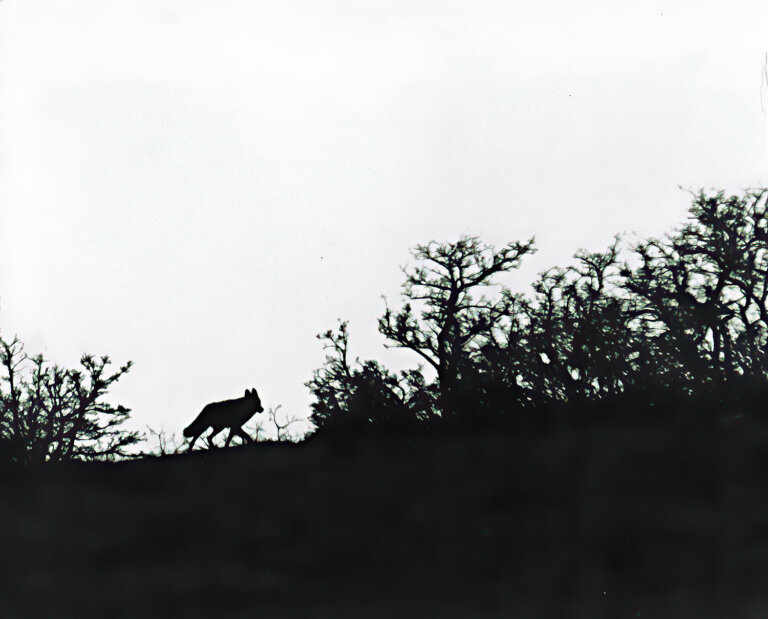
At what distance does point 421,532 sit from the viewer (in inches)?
507

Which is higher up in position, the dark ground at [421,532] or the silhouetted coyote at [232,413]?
the silhouetted coyote at [232,413]

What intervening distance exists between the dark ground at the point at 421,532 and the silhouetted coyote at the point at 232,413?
5.09 feet

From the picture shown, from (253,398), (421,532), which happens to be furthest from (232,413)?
(421,532)

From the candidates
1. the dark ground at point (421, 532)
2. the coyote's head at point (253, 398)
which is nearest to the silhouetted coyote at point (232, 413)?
the coyote's head at point (253, 398)

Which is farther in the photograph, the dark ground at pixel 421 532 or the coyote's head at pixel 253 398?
the coyote's head at pixel 253 398

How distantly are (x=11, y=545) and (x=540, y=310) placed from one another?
14.8m

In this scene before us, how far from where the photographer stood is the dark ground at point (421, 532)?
427 inches

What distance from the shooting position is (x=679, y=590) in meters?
10.3

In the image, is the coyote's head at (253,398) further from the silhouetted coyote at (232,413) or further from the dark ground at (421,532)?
the dark ground at (421,532)

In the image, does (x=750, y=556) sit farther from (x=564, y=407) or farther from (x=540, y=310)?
(x=540, y=310)

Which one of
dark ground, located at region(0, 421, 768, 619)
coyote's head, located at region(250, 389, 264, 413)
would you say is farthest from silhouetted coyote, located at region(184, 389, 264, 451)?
dark ground, located at region(0, 421, 768, 619)

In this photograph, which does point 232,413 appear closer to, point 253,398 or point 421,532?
point 253,398

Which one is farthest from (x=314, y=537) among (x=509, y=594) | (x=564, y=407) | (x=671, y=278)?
(x=671, y=278)

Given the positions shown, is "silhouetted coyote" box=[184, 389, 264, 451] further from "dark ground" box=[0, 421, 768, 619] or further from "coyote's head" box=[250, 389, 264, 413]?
"dark ground" box=[0, 421, 768, 619]
